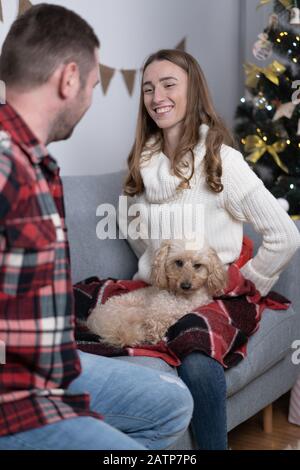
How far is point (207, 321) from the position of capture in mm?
2098

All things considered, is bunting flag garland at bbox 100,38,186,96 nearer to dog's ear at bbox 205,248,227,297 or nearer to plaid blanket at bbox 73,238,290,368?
plaid blanket at bbox 73,238,290,368

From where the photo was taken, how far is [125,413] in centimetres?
159

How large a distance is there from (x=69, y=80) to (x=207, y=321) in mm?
1006

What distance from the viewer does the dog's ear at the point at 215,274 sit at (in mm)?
2225

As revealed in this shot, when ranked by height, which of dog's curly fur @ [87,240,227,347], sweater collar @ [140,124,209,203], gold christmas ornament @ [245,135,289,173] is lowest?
dog's curly fur @ [87,240,227,347]

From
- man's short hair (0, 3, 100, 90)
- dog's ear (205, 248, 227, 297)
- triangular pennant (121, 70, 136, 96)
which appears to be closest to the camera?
man's short hair (0, 3, 100, 90)

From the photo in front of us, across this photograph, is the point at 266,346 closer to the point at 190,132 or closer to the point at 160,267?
the point at 160,267

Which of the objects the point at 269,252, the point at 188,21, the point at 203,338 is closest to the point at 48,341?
the point at 203,338

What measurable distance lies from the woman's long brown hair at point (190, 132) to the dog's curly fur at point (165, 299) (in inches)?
10.2

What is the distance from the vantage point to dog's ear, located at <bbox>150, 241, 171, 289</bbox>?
230 cm

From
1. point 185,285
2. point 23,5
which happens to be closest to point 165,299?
point 185,285

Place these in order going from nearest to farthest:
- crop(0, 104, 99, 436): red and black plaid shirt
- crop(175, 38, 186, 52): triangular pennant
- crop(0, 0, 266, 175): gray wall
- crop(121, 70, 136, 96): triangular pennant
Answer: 1. crop(0, 104, 99, 436): red and black plaid shirt
2. crop(0, 0, 266, 175): gray wall
3. crop(121, 70, 136, 96): triangular pennant
4. crop(175, 38, 186, 52): triangular pennant

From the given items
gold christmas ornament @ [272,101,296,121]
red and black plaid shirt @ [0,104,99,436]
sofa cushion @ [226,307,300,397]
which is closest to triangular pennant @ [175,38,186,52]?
gold christmas ornament @ [272,101,296,121]

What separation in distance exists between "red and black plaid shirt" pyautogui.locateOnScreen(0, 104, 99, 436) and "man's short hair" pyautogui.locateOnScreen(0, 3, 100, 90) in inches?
3.1
